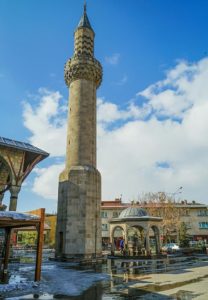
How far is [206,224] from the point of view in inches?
2114

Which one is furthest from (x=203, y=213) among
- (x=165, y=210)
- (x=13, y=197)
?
(x=13, y=197)

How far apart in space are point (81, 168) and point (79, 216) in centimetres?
432

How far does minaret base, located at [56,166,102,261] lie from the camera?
22.5m

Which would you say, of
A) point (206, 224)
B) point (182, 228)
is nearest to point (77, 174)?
point (182, 228)

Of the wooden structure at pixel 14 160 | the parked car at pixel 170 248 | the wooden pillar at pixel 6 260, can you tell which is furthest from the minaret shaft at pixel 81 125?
the parked car at pixel 170 248

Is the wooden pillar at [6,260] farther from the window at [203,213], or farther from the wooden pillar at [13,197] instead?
the window at [203,213]

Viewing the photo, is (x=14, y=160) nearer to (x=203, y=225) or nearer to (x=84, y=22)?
(x=84, y=22)

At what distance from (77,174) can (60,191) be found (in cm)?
253

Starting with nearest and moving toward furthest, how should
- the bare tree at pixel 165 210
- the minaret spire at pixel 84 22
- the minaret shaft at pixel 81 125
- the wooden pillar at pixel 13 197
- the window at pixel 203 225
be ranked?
the wooden pillar at pixel 13 197 < the minaret shaft at pixel 81 125 < the minaret spire at pixel 84 22 < the bare tree at pixel 165 210 < the window at pixel 203 225

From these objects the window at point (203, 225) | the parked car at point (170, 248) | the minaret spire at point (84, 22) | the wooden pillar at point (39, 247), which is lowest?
the parked car at point (170, 248)

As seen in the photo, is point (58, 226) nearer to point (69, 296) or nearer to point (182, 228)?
point (69, 296)

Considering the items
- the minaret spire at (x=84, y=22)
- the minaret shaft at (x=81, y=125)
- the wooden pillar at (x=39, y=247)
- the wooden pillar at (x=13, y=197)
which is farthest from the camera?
the minaret spire at (x=84, y=22)

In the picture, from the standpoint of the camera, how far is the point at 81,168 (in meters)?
24.3

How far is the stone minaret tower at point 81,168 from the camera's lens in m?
22.8
